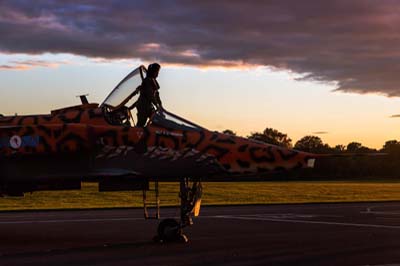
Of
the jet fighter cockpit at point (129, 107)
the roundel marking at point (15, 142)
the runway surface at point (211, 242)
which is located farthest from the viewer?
the jet fighter cockpit at point (129, 107)

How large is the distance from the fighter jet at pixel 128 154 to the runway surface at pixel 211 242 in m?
1.22

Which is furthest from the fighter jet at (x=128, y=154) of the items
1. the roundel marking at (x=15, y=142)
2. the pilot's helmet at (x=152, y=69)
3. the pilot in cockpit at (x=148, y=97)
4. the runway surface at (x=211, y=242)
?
the runway surface at (x=211, y=242)

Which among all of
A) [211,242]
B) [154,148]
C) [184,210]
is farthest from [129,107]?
[211,242]

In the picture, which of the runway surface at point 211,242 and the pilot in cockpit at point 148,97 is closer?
→ the runway surface at point 211,242

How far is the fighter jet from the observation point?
1227cm

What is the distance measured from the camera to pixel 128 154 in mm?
12547

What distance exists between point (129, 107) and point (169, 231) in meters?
2.51

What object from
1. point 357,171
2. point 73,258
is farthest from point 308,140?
point 73,258

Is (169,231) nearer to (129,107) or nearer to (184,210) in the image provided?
(184,210)

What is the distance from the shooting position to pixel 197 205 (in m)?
13.0

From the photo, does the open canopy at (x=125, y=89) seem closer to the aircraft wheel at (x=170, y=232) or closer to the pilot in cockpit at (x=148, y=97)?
the pilot in cockpit at (x=148, y=97)

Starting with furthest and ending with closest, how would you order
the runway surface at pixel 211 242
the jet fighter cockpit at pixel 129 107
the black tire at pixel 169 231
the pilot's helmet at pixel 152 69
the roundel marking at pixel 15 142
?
the pilot's helmet at pixel 152 69
the black tire at pixel 169 231
the jet fighter cockpit at pixel 129 107
the roundel marking at pixel 15 142
the runway surface at pixel 211 242

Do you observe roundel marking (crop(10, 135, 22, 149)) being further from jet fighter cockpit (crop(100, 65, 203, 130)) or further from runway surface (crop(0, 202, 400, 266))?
runway surface (crop(0, 202, 400, 266))

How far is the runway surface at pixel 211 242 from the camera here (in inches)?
428
